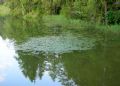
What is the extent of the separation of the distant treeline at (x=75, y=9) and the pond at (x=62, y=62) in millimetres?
6259

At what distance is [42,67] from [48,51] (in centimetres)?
364

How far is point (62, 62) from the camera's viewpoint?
18.0m

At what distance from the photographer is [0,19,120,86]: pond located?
14.5 meters

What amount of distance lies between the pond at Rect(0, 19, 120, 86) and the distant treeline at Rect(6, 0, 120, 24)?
6259 mm

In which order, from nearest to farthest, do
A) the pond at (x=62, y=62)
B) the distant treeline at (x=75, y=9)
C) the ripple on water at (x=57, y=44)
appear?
the pond at (x=62, y=62), the ripple on water at (x=57, y=44), the distant treeline at (x=75, y=9)

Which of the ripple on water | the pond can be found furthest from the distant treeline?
the ripple on water

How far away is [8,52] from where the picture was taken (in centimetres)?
2181

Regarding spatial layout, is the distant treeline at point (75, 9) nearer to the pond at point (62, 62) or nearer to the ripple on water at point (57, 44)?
the pond at point (62, 62)

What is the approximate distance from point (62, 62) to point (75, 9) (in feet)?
73.0

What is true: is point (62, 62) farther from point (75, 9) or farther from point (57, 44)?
point (75, 9)

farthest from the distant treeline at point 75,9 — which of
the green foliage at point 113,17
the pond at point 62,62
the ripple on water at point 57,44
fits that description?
the ripple on water at point 57,44

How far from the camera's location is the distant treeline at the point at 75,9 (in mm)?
31302

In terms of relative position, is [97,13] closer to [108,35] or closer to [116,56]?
[108,35]

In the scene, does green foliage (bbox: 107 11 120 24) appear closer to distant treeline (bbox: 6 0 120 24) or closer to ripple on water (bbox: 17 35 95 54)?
distant treeline (bbox: 6 0 120 24)
